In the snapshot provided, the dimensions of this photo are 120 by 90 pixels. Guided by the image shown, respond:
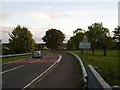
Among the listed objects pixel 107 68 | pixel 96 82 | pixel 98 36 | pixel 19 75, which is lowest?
pixel 107 68

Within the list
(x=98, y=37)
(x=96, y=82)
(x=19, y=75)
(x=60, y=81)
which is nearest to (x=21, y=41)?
(x=98, y=37)

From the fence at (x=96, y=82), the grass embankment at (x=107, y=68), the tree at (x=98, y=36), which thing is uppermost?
the tree at (x=98, y=36)

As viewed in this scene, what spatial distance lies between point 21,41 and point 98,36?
87.7 ft

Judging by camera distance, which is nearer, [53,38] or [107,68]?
[107,68]

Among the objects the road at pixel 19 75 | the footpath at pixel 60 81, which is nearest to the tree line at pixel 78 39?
the road at pixel 19 75

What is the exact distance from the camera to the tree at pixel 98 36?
74.1m

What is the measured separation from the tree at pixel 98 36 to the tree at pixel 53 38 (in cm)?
3937

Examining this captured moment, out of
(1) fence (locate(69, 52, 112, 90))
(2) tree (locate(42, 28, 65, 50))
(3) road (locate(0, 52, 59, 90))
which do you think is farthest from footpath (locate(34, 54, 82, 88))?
(2) tree (locate(42, 28, 65, 50))

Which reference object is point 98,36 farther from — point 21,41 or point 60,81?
point 60,81

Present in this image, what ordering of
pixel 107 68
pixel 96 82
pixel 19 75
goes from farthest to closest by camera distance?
1. pixel 107 68
2. pixel 19 75
3. pixel 96 82

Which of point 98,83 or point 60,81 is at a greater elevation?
point 98,83

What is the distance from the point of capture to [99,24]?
80250mm

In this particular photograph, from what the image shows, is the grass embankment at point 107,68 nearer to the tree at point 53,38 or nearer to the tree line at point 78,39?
the tree line at point 78,39

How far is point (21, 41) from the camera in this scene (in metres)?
68.3
